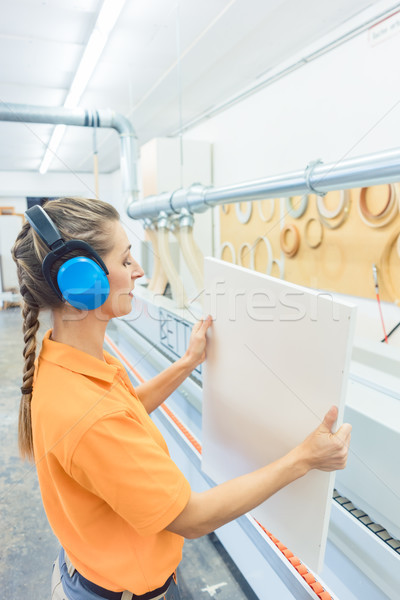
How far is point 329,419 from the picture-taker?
0.68m

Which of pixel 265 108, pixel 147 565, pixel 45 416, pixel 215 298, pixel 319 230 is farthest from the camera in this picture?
pixel 265 108

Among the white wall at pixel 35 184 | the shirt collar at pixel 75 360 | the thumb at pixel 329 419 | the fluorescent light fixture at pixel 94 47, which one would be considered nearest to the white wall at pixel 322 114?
the fluorescent light fixture at pixel 94 47

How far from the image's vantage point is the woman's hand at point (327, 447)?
26.2 inches

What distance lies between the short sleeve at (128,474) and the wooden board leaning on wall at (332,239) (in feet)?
5.96

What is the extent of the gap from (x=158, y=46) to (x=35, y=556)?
2.77 metres

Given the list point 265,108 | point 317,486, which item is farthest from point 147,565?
point 265,108

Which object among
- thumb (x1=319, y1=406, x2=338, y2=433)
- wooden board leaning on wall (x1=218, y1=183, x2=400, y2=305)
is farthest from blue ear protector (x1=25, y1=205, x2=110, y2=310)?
wooden board leaning on wall (x1=218, y1=183, x2=400, y2=305)

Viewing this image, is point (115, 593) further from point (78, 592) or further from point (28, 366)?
point (28, 366)

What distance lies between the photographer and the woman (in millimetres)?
599

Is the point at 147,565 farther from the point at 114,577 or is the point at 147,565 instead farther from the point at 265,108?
the point at 265,108

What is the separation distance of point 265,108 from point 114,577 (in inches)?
120

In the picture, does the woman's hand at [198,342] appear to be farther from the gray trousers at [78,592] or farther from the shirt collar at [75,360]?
the gray trousers at [78,592]

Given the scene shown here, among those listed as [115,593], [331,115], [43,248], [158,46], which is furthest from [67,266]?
[158,46]

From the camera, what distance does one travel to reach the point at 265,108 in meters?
3.00
